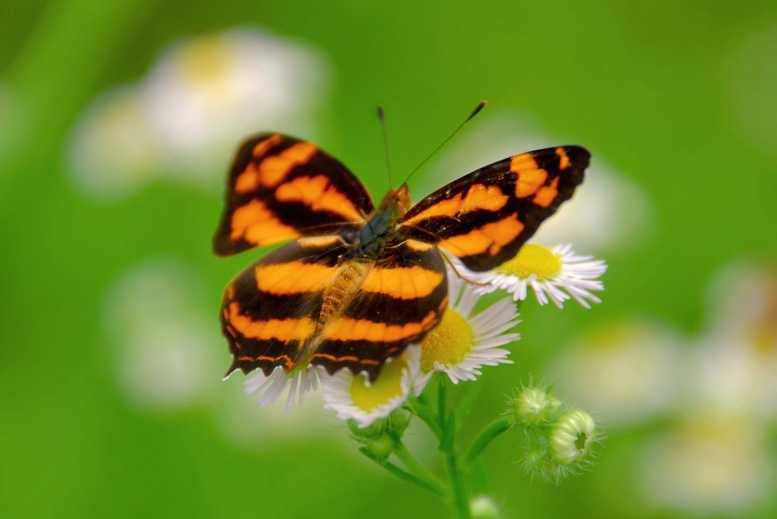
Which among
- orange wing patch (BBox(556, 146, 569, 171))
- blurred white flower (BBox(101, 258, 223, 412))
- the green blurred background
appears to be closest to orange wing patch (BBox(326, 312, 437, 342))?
orange wing patch (BBox(556, 146, 569, 171))

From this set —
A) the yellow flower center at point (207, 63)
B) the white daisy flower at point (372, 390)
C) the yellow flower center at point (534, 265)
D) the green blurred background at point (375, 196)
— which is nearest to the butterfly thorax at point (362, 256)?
the white daisy flower at point (372, 390)

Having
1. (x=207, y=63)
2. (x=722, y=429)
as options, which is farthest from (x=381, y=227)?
(x=207, y=63)

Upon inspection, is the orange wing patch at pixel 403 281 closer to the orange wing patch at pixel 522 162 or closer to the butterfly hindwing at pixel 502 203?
the butterfly hindwing at pixel 502 203

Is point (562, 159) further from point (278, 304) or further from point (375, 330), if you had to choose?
point (278, 304)

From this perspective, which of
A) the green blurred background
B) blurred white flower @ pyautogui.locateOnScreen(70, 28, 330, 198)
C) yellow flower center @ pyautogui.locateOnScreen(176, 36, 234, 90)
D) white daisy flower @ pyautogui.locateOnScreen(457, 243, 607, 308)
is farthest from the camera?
yellow flower center @ pyautogui.locateOnScreen(176, 36, 234, 90)

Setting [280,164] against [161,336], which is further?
[161,336]

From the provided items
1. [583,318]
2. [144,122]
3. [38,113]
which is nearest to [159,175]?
[144,122]

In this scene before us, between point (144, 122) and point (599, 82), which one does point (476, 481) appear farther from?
point (599, 82)

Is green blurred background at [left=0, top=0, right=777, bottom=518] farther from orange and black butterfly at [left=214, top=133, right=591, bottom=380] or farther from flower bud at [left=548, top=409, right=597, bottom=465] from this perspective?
orange and black butterfly at [left=214, top=133, right=591, bottom=380]
